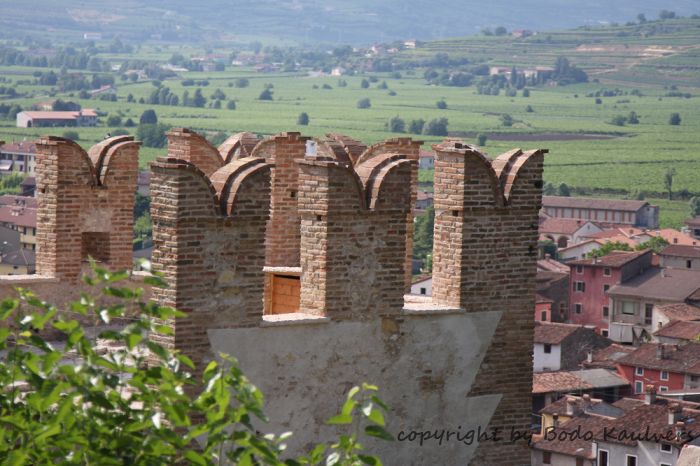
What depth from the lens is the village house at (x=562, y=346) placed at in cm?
7381

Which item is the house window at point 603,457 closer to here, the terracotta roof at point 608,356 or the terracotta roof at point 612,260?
the terracotta roof at point 608,356

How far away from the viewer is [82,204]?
1381 cm

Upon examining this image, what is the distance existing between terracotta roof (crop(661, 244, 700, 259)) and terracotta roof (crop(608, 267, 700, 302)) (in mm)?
8938

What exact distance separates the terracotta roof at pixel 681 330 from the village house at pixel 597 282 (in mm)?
11009

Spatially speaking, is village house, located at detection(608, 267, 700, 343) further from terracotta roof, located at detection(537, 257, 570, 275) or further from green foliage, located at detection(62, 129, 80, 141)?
green foliage, located at detection(62, 129, 80, 141)

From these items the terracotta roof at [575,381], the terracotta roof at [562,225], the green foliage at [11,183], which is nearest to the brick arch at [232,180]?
the terracotta roof at [575,381]

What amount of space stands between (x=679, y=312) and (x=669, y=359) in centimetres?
1888

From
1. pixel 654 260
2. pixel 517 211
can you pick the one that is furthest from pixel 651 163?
pixel 517 211

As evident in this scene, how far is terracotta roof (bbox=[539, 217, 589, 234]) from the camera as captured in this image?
130m

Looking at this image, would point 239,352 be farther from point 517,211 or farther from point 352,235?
point 517,211

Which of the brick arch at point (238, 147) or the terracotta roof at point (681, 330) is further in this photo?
→ the terracotta roof at point (681, 330)

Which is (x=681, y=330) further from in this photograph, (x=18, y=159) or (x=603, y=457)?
(x=18, y=159)

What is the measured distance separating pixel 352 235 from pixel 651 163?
173 meters

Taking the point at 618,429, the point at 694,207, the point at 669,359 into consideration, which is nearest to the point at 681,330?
the point at 669,359
